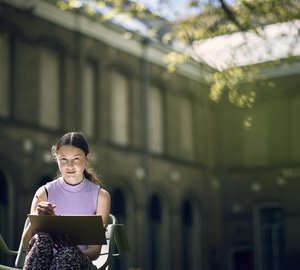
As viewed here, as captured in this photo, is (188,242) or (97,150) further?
(188,242)

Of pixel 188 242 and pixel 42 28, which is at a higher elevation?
pixel 42 28

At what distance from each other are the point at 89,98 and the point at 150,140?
126 inches

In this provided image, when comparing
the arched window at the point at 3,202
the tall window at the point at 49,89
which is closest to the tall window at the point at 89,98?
the tall window at the point at 49,89

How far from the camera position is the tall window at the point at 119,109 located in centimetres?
2159

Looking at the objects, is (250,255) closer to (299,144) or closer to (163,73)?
(299,144)

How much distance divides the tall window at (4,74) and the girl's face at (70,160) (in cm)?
1381

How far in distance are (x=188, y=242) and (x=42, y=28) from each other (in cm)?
996

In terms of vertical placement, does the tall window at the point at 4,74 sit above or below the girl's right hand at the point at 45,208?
above

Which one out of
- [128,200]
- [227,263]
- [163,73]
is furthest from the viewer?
[227,263]

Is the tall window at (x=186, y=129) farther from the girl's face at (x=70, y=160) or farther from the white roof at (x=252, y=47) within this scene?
the girl's face at (x=70, y=160)

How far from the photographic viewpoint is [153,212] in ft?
75.9

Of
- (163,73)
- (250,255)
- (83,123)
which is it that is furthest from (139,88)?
(250,255)

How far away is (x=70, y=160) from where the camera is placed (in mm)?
3828

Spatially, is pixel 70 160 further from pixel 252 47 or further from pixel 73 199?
pixel 252 47
